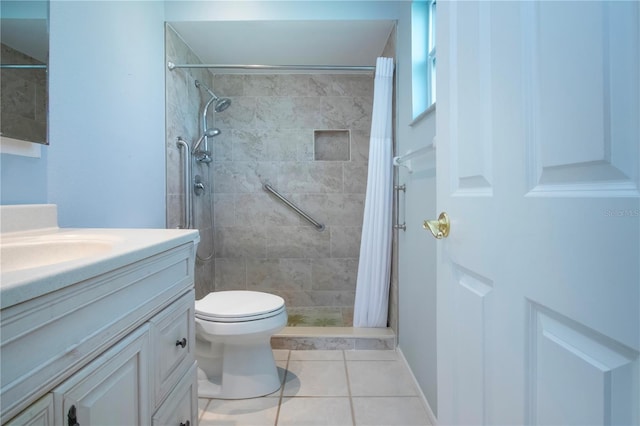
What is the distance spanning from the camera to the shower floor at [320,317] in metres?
2.50

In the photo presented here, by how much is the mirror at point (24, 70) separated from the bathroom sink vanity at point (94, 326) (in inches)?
10.2

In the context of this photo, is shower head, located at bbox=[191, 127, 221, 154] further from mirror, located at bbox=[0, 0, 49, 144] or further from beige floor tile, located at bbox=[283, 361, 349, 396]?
beige floor tile, located at bbox=[283, 361, 349, 396]

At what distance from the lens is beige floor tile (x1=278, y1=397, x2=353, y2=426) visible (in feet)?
4.61

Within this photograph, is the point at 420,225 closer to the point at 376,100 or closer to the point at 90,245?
the point at 376,100

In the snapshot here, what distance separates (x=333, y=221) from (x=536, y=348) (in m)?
2.38

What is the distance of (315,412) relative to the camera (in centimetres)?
147

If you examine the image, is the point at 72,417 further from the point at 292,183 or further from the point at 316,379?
the point at 292,183

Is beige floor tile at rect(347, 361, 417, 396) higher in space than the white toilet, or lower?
lower

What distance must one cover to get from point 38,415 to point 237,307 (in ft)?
3.68

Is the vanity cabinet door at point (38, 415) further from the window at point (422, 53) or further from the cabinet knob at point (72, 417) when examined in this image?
the window at point (422, 53)

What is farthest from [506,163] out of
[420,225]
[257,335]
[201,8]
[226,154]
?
[226,154]

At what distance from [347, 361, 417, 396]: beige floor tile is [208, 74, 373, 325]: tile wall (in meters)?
0.89

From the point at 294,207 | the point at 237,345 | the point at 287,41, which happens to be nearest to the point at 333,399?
the point at 237,345

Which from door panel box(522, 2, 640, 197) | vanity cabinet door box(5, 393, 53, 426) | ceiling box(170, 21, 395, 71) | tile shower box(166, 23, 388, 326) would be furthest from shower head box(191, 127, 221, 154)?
door panel box(522, 2, 640, 197)
